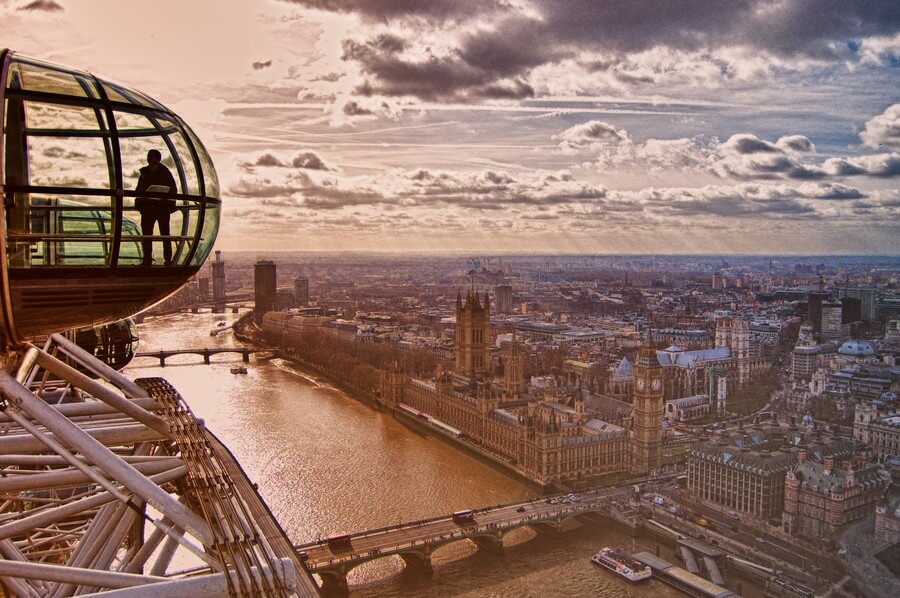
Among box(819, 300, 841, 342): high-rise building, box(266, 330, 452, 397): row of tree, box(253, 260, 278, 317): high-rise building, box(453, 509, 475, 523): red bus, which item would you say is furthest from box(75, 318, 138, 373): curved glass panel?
box(253, 260, 278, 317): high-rise building

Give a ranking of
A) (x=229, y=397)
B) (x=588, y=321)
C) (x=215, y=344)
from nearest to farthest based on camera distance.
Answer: (x=229, y=397) → (x=215, y=344) → (x=588, y=321)

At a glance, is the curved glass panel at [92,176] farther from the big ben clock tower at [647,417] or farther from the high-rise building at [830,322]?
the high-rise building at [830,322]

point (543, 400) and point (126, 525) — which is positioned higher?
point (126, 525)

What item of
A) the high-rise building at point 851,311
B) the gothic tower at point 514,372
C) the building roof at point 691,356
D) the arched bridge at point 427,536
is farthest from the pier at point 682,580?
the high-rise building at point 851,311

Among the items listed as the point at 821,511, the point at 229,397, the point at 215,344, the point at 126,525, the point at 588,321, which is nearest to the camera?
the point at 126,525

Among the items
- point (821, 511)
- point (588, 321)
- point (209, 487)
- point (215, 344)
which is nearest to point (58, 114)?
point (209, 487)

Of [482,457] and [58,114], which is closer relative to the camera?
[58,114]

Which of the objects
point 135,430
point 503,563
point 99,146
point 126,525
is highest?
point 99,146

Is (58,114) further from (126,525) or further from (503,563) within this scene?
(503,563)
